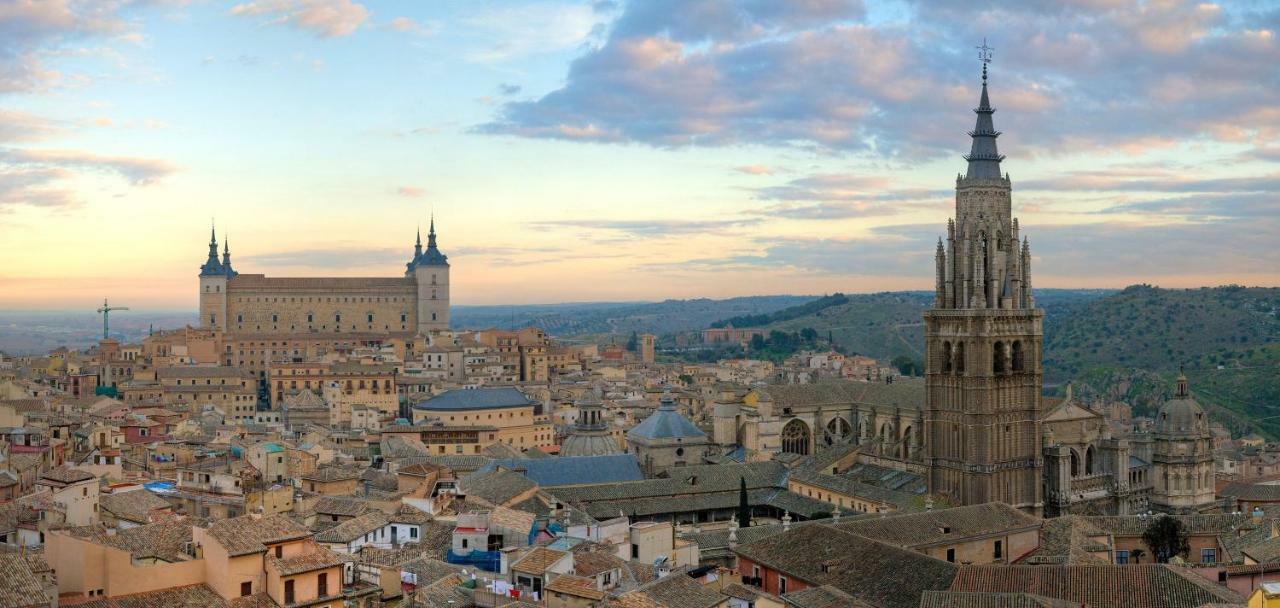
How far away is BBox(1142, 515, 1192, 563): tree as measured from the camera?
37438 millimetres

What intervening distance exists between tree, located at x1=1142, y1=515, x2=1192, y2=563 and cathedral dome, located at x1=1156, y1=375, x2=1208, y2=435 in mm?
19870

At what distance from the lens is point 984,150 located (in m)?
56.7

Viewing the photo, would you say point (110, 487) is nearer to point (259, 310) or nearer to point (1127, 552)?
point (1127, 552)

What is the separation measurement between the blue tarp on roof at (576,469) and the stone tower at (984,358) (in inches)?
519

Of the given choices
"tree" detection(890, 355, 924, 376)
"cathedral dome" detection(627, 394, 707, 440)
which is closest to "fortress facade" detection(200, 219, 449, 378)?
"tree" detection(890, 355, 924, 376)

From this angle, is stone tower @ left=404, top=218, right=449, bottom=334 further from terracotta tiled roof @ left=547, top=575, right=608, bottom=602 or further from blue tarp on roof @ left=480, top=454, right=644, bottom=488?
terracotta tiled roof @ left=547, top=575, right=608, bottom=602

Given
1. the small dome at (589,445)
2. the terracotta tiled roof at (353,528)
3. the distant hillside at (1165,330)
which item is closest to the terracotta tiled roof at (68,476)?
the terracotta tiled roof at (353,528)

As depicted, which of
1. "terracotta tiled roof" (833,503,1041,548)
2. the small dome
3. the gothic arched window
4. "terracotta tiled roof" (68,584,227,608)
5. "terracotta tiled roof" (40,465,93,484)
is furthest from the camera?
the gothic arched window

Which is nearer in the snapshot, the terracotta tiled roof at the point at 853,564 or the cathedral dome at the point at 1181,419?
the terracotta tiled roof at the point at 853,564

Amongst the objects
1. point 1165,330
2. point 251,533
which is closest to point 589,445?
point 251,533

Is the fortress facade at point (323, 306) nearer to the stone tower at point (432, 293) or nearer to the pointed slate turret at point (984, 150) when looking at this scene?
the stone tower at point (432, 293)

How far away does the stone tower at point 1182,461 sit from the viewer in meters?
56.4

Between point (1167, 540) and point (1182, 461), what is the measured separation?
20537 mm

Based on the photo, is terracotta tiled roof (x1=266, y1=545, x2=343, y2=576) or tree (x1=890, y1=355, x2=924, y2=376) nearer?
terracotta tiled roof (x1=266, y1=545, x2=343, y2=576)
